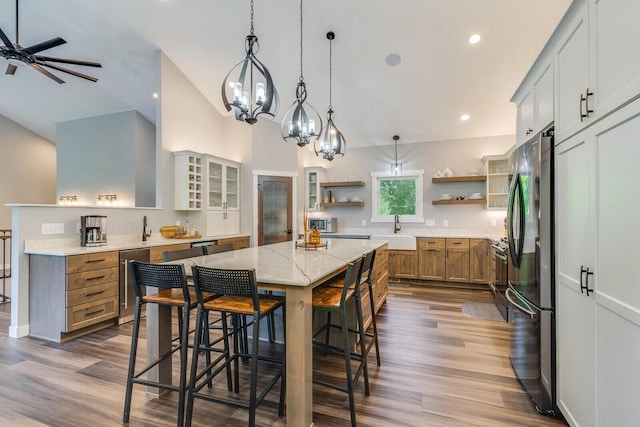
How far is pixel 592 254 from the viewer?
157cm

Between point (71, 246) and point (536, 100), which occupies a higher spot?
point (536, 100)

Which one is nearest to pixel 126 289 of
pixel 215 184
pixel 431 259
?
pixel 215 184

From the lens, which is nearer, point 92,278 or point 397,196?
point 92,278

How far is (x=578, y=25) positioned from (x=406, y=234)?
14.8 feet

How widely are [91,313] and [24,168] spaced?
21.2ft

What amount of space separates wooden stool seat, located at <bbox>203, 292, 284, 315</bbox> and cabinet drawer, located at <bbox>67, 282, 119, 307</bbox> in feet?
7.23

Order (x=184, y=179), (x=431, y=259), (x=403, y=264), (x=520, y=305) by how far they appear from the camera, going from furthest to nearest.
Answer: (x=403, y=264)
(x=431, y=259)
(x=184, y=179)
(x=520, y=305)

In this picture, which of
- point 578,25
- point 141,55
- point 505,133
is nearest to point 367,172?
point 505,133

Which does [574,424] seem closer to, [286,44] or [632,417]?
[632,417]

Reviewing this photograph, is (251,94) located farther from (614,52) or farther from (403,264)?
(403,264)

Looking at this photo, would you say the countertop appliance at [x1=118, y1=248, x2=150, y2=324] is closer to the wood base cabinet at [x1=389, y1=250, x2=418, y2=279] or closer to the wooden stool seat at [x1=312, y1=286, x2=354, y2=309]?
the wooden stool seat at [x1=312, y1=286, x2=354, y2=309]

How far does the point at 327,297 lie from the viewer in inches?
86.0

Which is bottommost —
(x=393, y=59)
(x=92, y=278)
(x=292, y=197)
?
(x=92, y=278)

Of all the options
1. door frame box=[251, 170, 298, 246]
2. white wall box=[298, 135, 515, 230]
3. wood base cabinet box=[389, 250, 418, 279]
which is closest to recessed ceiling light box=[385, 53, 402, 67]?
white wall box=[298, 135, 515, 230]
